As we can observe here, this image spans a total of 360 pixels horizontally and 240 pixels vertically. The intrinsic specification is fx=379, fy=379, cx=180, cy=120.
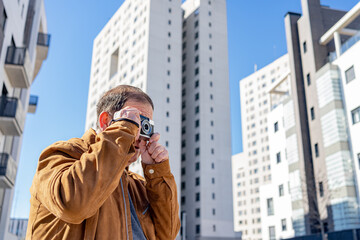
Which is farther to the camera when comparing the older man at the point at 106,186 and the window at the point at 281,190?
the window at the point at 281,190

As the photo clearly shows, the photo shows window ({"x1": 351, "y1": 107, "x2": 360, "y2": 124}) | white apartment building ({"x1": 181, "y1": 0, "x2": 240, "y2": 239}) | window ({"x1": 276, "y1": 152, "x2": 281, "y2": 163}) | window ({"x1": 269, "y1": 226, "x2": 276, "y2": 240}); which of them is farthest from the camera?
white apartment building ({"x1": 181, "y1": 0, "x2": 240, "y2": 239})

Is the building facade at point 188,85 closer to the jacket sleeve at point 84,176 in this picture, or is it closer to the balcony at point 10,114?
the balcony at point 10,114

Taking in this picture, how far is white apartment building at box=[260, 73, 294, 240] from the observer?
3847 centimetres

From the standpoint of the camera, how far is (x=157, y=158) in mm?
1979

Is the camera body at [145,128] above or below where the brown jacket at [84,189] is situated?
above

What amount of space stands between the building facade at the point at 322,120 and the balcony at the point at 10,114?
22714 millimetres

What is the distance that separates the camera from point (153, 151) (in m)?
1.96

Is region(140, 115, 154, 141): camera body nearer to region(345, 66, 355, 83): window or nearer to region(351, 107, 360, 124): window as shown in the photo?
region(351, 107, 360, 124): window

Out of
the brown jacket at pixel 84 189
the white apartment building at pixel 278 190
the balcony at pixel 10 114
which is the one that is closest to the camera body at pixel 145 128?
A: the brown jacket at pixel 84 189

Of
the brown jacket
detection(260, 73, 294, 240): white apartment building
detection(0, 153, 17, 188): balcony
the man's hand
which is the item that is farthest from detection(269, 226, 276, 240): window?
the brown jacket

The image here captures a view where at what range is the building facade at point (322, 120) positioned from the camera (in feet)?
95.8

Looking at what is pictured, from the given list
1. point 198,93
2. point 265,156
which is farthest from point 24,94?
point 265,156

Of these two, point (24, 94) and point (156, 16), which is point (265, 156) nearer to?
point (156, 16)

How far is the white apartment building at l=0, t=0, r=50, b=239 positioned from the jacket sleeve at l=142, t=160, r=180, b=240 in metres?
19.3
